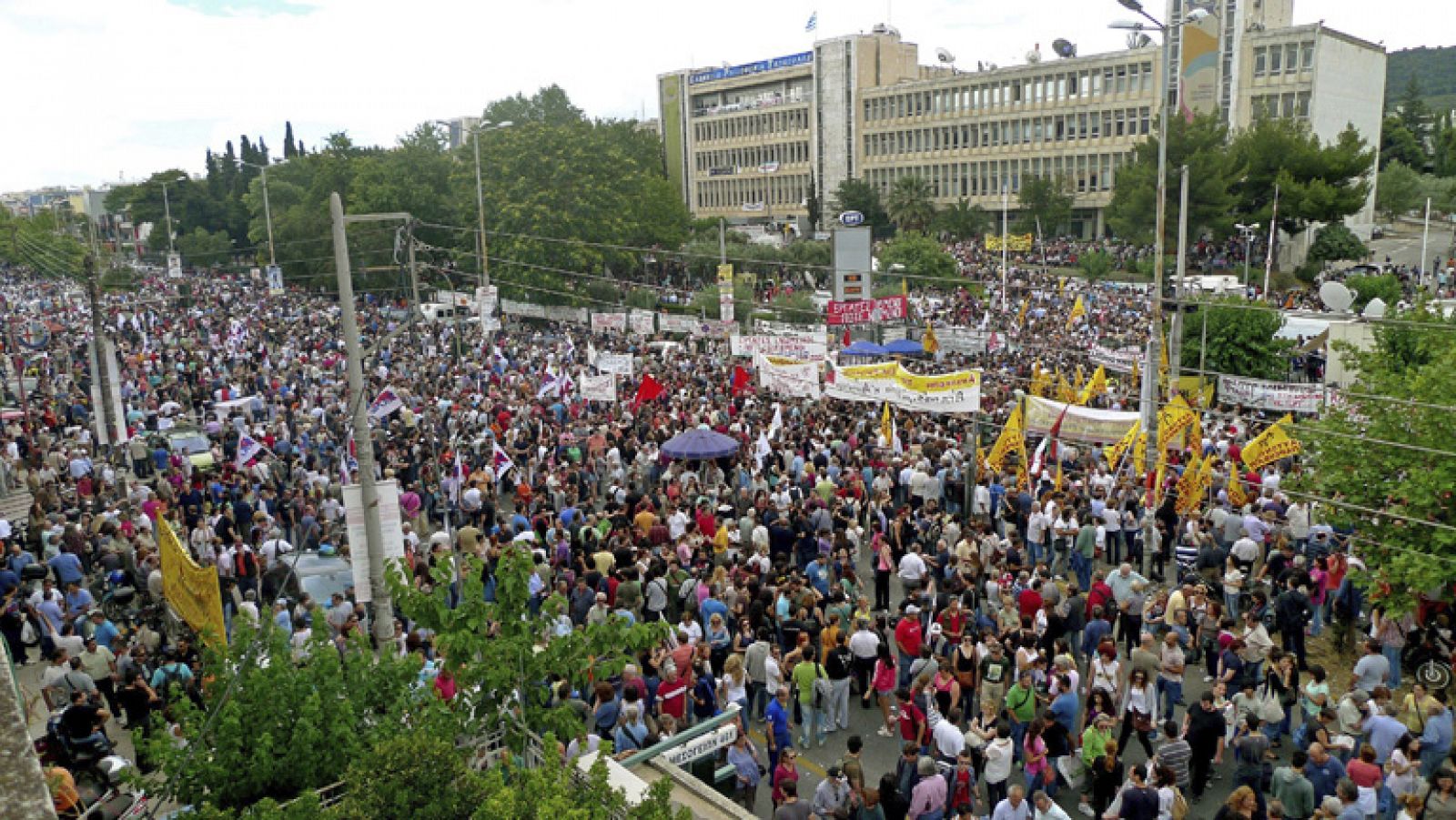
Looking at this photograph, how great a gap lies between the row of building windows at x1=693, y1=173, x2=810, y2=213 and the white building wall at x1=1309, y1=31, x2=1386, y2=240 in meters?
39.0

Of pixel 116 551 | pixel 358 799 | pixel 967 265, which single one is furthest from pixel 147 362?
pixel 967 265

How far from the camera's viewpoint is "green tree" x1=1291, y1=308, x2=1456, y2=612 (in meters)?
12.4

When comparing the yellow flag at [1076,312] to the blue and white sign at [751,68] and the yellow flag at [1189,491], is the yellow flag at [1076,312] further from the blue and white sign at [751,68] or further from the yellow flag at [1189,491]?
the blue and white sign at [751,68]

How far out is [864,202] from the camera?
81562 millimetres

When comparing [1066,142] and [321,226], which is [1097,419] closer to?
[321,226]

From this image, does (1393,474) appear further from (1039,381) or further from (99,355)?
(99,355)

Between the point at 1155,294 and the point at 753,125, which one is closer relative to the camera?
the point at 1155,294

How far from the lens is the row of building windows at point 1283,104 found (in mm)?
71688

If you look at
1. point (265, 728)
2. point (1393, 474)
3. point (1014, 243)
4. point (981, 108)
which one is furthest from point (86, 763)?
point (981, 108)

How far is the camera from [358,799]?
683 centimetres

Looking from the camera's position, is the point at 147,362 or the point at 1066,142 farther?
the point at 1066,142

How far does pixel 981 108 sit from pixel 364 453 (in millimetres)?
80415

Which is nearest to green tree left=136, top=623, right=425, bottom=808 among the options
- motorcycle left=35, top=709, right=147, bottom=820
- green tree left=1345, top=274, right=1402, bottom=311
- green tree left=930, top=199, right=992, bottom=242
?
motorcycle left=35, top=709, right=147, bottom=820

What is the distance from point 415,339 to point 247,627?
34650 mm
